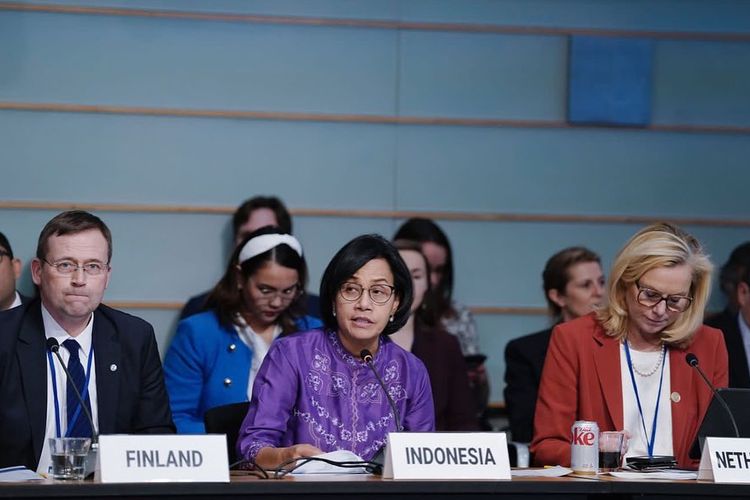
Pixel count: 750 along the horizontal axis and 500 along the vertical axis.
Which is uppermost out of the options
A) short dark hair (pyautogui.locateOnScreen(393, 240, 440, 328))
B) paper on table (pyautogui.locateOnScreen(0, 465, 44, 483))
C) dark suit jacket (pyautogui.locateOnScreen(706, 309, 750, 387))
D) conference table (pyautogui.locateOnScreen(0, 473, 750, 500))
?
short dark hair (pyautogui.locateOnScreen(393, 240, 440, 328))

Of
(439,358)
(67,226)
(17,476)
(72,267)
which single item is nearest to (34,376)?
(72,267)

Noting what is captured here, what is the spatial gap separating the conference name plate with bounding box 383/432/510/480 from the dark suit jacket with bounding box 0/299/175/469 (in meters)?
0.93

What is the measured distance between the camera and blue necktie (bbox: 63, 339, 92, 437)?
10.7 feet

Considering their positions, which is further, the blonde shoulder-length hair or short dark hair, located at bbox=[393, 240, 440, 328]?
short dark hair, located at bbox=[393, 240, 440, 328]

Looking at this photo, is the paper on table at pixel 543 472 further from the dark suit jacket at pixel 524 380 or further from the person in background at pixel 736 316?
A: the person in background at pixel 736 316

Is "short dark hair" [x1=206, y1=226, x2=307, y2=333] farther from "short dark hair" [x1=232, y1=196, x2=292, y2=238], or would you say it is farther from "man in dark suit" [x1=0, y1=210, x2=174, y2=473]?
"man in dark suit" [x1=0, y1=210, x2=174, y2=473]

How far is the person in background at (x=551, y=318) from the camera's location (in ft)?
15.1

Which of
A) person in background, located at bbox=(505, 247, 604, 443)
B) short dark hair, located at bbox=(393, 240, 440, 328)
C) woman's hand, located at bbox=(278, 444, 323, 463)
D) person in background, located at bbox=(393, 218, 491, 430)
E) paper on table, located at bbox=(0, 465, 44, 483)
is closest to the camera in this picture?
paper on table, located at bbox=(0, 465, 44, 483)

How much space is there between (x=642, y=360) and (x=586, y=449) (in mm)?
685

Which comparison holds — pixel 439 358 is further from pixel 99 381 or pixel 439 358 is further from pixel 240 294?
pixel 99 381

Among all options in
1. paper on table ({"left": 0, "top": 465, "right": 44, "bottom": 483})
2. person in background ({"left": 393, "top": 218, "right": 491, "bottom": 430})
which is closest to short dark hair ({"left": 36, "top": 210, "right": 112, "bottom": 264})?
paper on table ({"left": 0, "top": 465, "right": 44, "bottom": 483})

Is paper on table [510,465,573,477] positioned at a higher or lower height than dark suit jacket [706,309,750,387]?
lower

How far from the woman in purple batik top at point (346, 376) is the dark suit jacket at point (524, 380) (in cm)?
113

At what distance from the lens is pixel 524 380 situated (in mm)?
A: 4656
